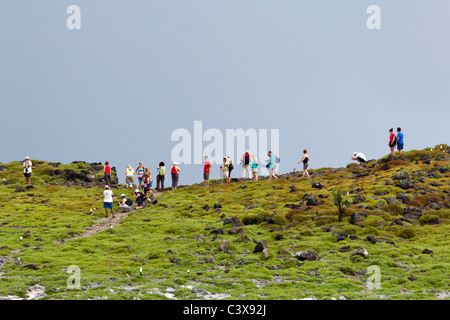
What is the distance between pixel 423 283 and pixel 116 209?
35.4 metres

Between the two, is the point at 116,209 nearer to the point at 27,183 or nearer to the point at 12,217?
the point at 12,217

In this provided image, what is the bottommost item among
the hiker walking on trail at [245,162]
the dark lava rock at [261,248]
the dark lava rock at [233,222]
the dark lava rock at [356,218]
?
the dark lava rock at [261,248]

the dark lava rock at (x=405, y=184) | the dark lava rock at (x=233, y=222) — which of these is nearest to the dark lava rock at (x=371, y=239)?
the dark lava rock at (x=233, y=222)

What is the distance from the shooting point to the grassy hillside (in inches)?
991

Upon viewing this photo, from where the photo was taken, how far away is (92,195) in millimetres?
62969

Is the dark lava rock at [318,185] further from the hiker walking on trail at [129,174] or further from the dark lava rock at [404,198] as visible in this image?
the hiker walking on trail at [129,174]

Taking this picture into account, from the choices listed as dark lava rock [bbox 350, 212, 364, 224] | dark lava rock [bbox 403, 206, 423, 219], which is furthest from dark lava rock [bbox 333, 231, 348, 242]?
dark lava rock [bbox 403, 206, 423, 219]

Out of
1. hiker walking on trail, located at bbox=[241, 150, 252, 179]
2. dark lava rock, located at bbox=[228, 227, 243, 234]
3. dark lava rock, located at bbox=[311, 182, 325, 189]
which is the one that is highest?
hiker walking on trail, located at bbox=[241, 150, 252, 179]

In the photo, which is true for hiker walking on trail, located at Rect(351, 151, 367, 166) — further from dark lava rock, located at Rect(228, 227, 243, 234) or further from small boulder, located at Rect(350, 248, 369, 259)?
small boulder, located at Rect(350, 248, 369, 259)

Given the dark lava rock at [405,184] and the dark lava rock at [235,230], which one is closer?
the dark lava rock at [235,230]

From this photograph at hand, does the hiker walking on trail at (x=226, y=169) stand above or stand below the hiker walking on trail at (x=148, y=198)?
above

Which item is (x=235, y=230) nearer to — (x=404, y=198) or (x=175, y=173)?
(x=404, y=198)

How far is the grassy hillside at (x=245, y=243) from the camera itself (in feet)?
82.6
